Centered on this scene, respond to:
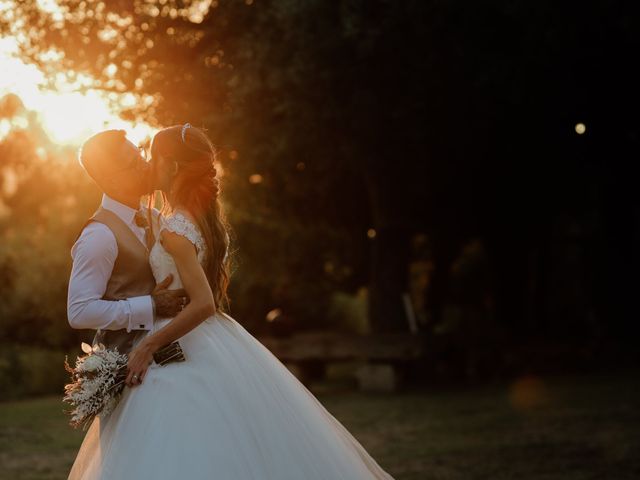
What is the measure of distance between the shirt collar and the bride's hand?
0.72 meters

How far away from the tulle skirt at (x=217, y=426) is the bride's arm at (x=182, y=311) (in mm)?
84

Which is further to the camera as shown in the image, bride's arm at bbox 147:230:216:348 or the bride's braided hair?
the bride's braided hair

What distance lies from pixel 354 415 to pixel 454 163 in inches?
254

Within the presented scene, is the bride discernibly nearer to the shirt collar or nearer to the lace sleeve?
the lace sleeve

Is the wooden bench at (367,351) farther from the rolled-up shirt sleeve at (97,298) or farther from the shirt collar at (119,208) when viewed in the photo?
the rolled-up shirt sleeve at (97,298)

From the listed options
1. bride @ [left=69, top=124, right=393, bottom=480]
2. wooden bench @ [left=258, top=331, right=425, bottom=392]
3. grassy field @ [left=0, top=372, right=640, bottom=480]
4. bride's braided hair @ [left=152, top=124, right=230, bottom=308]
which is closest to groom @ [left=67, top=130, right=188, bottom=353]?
bride @ [left=69, top=124, right=393, bottom=480]

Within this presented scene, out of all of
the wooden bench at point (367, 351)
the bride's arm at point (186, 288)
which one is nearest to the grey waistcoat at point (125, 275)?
the bride's arm at point (186, 288)

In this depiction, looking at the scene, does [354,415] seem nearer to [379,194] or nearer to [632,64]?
[379,194]

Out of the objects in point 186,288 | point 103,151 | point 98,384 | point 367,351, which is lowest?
point 98,384

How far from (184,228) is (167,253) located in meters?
0.16

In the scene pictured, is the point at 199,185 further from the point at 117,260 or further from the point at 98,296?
the point at 98,296

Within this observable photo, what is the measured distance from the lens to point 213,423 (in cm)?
479

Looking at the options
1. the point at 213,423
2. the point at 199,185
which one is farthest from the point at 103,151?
the point at 213,423

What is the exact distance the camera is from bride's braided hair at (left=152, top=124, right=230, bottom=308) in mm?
5047
